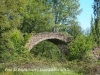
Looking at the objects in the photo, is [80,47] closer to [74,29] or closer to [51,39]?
[51,39]

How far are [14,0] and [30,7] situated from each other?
17.0 m

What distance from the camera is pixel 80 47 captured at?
1357 inches

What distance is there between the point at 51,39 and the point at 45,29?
790cm

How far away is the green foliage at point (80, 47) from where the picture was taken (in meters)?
34.3

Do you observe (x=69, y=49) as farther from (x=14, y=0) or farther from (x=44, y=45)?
(x=14, y=0)

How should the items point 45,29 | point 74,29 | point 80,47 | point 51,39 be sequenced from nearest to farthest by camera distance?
1. point 80,47
2. point 51,39
3. point 45,29
4. point 74,29

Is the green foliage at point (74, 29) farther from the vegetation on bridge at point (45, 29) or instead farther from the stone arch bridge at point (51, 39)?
the stone arch bridge at point (51, 39)

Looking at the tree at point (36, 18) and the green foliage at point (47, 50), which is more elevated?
the tree at point (36, 18)

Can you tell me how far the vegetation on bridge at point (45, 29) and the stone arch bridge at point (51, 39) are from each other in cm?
64

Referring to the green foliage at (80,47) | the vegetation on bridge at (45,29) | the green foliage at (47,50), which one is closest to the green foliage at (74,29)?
the vegetation on bridge at (45,29)

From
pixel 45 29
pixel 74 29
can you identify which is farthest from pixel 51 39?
pixel 74 29

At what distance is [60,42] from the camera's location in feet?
123

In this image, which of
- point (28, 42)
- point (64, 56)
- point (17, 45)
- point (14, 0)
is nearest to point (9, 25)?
point (14, 0)

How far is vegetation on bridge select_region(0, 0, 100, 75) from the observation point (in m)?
24.3
